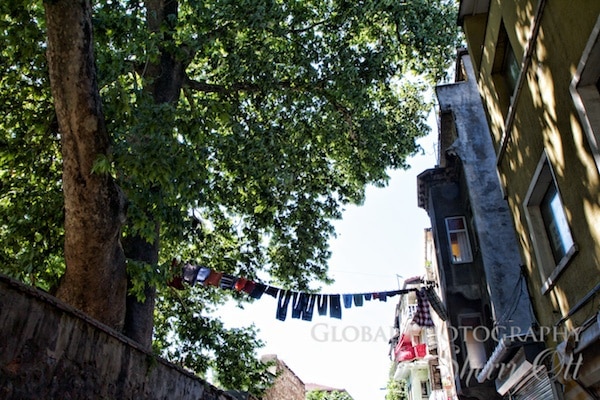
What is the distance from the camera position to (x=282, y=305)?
42.5 ft

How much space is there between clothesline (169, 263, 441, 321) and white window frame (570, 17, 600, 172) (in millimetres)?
8737

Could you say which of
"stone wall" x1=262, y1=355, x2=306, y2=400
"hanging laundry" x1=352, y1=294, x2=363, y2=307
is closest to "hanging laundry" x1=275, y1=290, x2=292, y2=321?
"hanging laundry" x1=352, y1=294, x2=363, y2=307

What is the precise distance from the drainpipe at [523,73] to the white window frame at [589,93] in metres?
1.49

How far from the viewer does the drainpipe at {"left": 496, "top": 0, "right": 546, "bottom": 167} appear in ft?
22.9

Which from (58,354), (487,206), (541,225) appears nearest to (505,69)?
(541,225)

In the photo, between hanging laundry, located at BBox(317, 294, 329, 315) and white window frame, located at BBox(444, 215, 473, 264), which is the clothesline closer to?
hanging laundry, located at BBox(317, 294, 329, 315)

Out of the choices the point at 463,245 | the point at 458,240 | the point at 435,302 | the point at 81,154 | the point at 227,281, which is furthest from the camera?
the point at 458,240

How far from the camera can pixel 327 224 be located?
13711 mm

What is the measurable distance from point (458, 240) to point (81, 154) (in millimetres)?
13375

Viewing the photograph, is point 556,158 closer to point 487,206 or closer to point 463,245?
point 487,206

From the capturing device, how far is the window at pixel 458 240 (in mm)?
15781

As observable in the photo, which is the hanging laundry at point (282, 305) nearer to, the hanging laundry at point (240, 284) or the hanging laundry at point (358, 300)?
the hanging laundry at point (240, 284)

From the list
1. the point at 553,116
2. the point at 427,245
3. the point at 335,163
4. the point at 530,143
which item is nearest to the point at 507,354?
the point at 530,143

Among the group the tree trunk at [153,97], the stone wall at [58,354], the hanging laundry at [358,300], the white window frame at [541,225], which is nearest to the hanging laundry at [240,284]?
the hanging laundry at [358,300]
